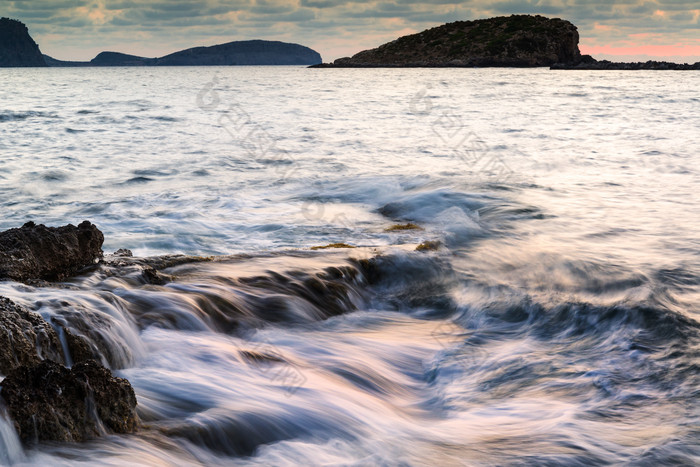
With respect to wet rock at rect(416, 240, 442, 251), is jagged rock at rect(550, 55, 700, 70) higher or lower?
higher

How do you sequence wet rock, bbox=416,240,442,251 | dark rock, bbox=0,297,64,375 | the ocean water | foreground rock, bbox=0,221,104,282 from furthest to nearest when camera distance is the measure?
wet rock, bbox=416,240,442,251
foreground rock, bbox=0,221,104,282
the ocean water
dark rock, bbox=0,297,64,375

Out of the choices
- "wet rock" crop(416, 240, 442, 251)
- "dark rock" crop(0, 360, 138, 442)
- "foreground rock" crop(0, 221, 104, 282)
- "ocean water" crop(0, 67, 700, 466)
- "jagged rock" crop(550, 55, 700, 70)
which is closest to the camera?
"dark rock" crop(0, 360, 138, 442)

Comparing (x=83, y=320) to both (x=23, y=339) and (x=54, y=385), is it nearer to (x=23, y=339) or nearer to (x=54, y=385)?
(x=23, y=339)

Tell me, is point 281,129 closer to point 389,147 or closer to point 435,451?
point 389,147

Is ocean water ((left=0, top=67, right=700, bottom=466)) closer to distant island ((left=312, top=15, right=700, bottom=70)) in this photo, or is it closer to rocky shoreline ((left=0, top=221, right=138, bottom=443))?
rocky shoreline ((left=0, top=221, right=138, bottom=443))

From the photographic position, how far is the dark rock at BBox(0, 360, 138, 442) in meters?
2.88

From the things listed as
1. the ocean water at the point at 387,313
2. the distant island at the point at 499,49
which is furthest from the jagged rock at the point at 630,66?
the ocean water at the point at 387,313

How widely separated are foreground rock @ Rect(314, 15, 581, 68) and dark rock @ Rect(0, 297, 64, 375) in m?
→ 128

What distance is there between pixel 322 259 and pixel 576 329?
262 cm

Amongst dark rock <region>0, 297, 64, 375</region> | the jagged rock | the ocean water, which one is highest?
the jagged rock

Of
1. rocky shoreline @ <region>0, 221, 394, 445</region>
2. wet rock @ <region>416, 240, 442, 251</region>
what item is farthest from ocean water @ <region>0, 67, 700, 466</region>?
wet rock @ <region>416, 240, 442, 251</region>

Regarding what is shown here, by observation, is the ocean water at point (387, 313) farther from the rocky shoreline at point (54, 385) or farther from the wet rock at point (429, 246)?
the wet rock at point (429, 246)

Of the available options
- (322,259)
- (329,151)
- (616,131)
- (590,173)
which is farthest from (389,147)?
(322,259)

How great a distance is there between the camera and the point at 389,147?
18.5 m
